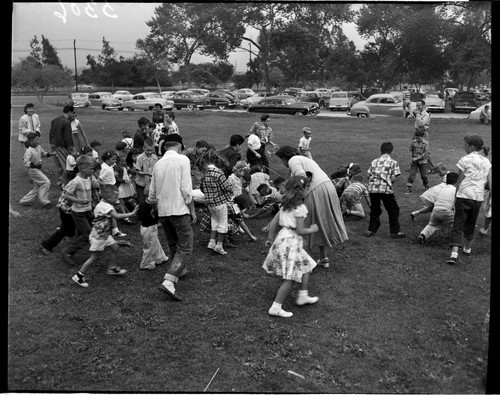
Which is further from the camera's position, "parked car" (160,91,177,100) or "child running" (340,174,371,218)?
"parked car" (160,91,177,100)

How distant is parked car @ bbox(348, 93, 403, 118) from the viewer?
26.2 meters

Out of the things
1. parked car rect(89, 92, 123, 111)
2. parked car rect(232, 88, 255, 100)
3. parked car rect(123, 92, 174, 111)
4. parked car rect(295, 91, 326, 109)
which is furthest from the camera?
parked car rect(232, 88, 255, 100)

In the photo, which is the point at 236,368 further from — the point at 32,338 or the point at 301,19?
the point at 301,19

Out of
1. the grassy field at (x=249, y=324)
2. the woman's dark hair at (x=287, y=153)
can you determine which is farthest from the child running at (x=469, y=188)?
the woman's dark hair at (x=287, y=153)

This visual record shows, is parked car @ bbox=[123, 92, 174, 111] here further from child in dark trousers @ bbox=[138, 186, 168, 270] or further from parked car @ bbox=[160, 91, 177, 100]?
child in dark trousers @ bbox=[138, 186, 168, 270]

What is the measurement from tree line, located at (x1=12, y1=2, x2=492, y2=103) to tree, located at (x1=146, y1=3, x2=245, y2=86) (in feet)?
0.06

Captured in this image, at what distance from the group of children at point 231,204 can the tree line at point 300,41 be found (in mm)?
1479

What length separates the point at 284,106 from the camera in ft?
93.7

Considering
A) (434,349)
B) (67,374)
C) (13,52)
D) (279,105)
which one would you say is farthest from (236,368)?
(279,105)

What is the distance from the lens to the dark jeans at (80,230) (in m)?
6.44

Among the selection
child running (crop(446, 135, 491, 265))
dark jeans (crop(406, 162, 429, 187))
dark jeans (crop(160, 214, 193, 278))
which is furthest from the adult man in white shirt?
dark jeans (crop(406, 162, 429, 187))

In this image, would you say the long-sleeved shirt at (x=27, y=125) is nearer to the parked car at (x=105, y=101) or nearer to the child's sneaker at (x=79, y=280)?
the child's sneaker at (x=79, y=280)

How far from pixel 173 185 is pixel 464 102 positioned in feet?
70.4
